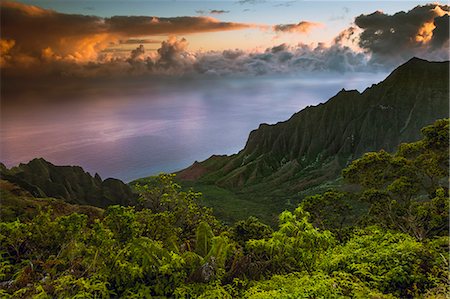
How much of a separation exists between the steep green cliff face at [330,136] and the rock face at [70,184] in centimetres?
5466

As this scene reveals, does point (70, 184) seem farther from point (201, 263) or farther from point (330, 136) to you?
point (330, 136)

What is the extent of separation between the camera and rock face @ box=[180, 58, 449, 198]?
475 feet

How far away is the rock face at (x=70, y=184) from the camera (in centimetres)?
7481

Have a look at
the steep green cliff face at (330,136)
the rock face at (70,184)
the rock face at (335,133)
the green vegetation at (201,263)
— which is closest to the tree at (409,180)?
the green vegetation at (201,263)

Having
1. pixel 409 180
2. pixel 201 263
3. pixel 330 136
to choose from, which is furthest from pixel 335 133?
pixel 201 263

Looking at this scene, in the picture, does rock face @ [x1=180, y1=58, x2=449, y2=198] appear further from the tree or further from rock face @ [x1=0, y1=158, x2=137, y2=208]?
the tree

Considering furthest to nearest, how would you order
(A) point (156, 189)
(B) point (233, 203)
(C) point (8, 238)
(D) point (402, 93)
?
(D) point (402, 93), (B) point (233, 203), (A) point (156, 189), (C) point (8, 238)

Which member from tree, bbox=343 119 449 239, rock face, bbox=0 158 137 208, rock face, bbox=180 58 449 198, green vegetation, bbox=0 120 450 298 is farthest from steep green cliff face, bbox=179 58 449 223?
green vegetation, bbox=0 120 450 298

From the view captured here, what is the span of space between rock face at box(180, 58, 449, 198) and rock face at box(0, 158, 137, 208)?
60.3 m

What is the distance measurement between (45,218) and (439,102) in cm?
16784

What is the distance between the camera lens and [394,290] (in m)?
8.73

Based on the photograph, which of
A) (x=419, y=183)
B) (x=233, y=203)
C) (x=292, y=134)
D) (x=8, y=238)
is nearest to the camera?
(x=8, y=238)

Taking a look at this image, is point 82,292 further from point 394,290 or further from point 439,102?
point 439,102

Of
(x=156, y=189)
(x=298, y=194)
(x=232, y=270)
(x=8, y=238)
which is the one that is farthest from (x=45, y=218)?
(x=298, y=194)
